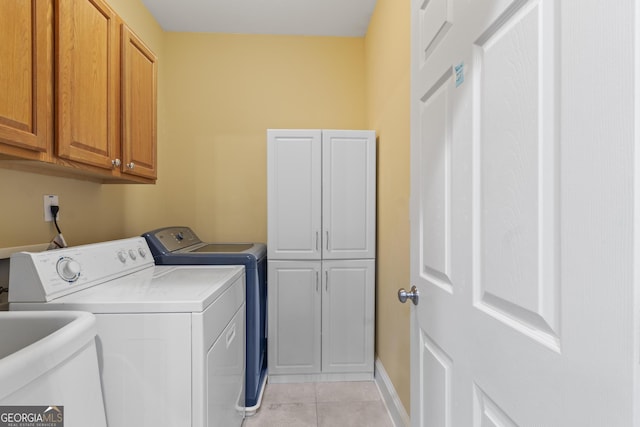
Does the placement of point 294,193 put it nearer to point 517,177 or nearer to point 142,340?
point 142,340

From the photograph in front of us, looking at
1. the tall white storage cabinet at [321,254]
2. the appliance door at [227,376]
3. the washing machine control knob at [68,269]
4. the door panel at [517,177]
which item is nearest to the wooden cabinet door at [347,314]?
the tall white storage cabinet at [321,254]

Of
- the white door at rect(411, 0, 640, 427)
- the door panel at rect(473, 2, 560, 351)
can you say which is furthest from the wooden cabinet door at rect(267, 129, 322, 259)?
the door panel at rect(473, 2, 560, 351)

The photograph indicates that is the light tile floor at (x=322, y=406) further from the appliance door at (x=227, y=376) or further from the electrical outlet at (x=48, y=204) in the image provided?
the electrical outlet at (x=48, y=204)

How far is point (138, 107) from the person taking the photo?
1744 mm

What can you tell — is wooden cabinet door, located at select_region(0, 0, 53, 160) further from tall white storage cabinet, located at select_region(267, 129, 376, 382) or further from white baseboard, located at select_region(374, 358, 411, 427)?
white baseboard, located at select_region(374, 358, 411, 427)

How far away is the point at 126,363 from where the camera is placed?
1.12 m

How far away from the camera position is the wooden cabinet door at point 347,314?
2406mm

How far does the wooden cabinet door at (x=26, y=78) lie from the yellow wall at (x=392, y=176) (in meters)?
1.54

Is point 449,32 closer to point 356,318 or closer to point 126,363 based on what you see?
point 126,363

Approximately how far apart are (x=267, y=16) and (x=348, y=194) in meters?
1.56

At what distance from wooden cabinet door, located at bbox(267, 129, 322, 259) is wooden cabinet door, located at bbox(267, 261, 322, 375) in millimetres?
112

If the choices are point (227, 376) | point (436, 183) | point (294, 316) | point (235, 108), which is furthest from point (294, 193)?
point (436, 183)

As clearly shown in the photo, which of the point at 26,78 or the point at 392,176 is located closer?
the point at 26,78

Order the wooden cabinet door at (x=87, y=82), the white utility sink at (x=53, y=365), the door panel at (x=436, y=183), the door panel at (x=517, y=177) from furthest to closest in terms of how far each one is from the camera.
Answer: the wooden cabinet door at (x=87, y=82) < the door panel at (x=436, y=183) < the white utility sink at (x=53, y=365) < the door panel at (x=517, y=177)
